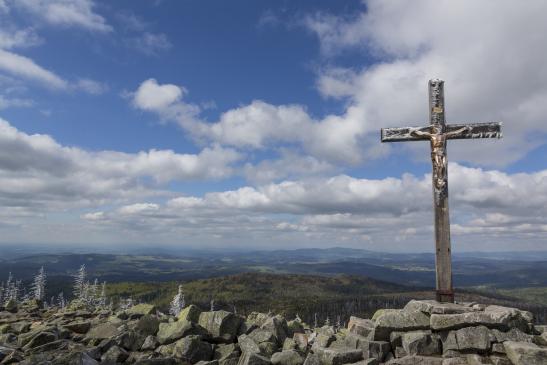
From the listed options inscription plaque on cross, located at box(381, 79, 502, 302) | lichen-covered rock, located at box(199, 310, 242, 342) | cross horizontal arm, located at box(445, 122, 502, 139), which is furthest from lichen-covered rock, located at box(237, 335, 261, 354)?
cross horizontal arm, located at box(445, 122, 502, 139)

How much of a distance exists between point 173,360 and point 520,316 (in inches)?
546

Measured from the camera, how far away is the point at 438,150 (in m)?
19.2

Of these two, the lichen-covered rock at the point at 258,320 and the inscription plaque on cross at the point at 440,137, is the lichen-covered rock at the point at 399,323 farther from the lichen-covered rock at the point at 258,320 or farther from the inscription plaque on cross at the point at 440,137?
the lichen-covered rock at the point at 258,320

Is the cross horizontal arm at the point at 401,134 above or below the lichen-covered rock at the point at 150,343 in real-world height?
above

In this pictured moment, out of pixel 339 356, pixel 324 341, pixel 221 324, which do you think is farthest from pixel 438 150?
pixel 221 324

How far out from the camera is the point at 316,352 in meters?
15.1

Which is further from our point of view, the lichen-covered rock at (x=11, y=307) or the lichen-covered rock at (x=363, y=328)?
the lichen-covered rock at (x=11, y=307)

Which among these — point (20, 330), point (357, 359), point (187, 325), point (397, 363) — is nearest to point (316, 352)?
point (357, 359)

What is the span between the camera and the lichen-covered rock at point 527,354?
43.1 feet

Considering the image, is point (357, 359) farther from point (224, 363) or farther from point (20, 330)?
point (20, 330)

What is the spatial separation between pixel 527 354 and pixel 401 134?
10.9m

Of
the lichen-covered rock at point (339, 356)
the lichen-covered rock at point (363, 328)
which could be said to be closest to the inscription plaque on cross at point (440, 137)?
the lichen-covered rock at point (363, 328)

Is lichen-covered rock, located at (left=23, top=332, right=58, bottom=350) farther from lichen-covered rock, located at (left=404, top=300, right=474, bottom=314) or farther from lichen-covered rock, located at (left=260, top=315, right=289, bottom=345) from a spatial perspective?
lichen-covered rock, located at (left=404, top=300, right=474, bottom=314)

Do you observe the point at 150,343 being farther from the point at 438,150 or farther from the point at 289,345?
the point at 438,150
